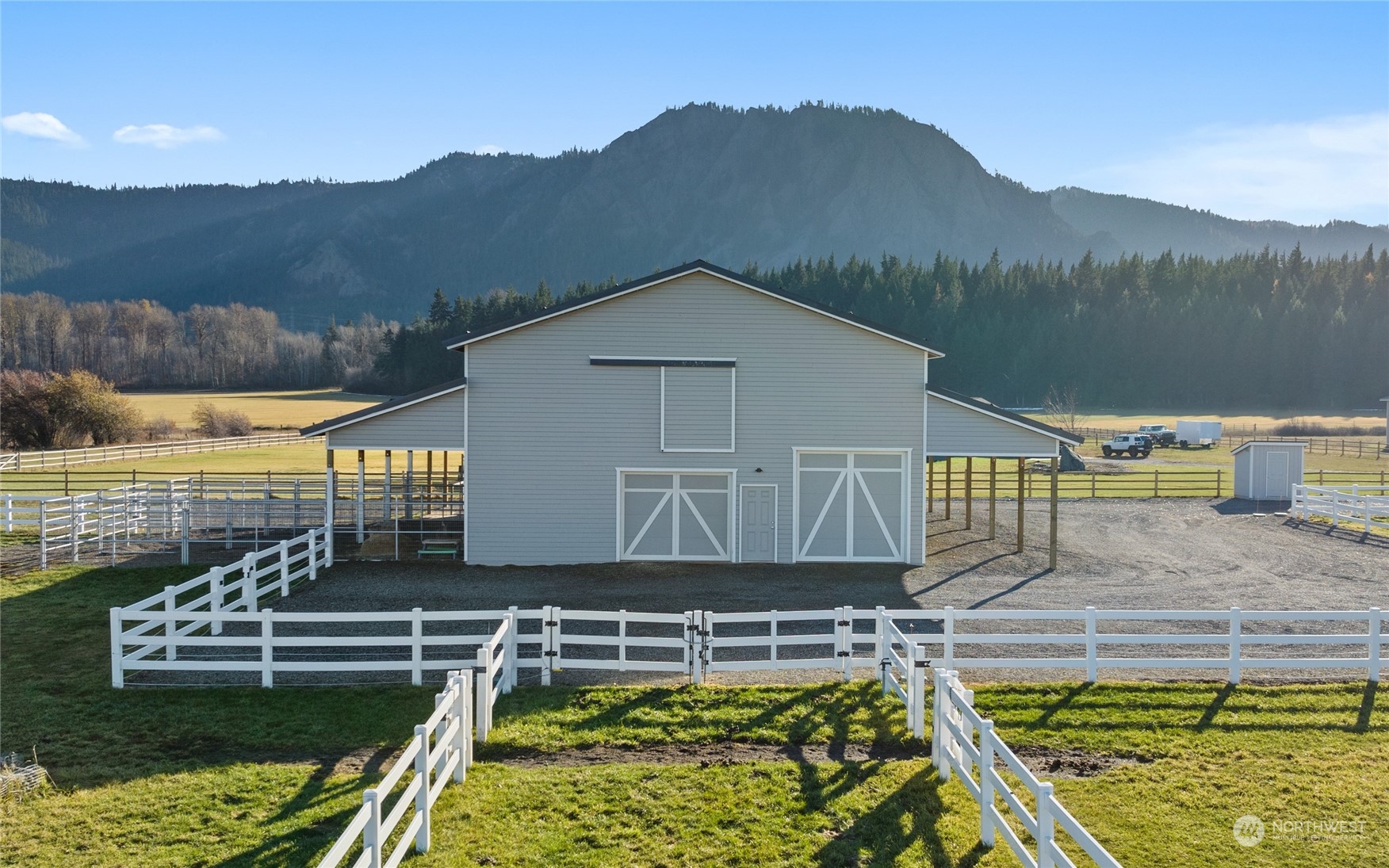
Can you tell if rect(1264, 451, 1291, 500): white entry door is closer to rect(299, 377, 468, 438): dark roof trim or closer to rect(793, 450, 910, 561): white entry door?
rect(793, 450, 910, 561): white entry door

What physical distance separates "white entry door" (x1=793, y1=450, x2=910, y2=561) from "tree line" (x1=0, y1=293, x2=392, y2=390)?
101647mm

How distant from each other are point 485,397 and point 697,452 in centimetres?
516

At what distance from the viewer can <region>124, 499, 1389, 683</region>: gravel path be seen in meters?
16.2

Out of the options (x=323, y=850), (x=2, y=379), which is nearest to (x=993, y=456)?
(x=323, y=850)

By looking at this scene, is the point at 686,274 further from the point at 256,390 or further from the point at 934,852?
the point at 256,390

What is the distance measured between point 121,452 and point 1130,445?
56847mm

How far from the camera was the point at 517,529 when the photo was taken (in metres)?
22.7

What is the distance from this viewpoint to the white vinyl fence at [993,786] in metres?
6.65

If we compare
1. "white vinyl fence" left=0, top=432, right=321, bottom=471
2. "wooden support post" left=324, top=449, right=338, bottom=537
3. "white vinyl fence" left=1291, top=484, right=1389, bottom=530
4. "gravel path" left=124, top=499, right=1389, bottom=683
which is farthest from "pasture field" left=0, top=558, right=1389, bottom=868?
"white vinyl fence" left=0, top=432, right=321, bottom=471

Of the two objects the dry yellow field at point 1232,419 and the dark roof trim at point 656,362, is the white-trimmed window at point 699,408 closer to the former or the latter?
the dark roof trim at point 656,362

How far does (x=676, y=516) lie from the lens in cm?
2305

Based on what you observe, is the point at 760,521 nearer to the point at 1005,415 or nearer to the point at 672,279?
the point at 672,279

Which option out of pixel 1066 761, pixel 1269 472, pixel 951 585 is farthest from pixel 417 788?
pixel 1269 472

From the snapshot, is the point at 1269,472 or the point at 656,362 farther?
the point at 1269,472
